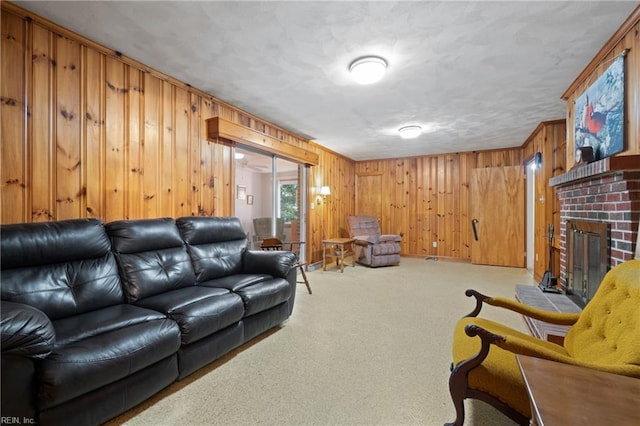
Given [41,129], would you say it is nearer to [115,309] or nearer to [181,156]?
[181,156]

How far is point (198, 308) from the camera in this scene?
191 cm

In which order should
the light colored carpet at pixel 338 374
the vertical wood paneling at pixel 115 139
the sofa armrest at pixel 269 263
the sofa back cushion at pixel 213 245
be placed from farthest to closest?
1. the sofa armrest at pixel 269 263
2. the sofa back cushion at pixel 213 245
3. the vertical wood paneling at pixel 115 139
4. the light colored carpet at pixel 338 374

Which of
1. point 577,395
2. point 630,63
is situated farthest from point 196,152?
point 630,63

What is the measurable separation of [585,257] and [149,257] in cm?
382

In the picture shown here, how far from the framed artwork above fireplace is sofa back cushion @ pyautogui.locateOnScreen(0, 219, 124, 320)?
3.92 meters

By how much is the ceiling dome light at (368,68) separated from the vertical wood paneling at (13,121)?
2.44m

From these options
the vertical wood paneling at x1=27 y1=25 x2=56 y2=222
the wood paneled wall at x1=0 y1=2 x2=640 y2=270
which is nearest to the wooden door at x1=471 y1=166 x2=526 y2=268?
the wood paneled wall at x1=0 y1=2 x2=640 y2=270

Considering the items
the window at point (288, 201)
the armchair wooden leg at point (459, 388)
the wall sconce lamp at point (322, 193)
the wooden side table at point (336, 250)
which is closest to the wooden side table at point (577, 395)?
the armchair wooden leg at point (459, 388)

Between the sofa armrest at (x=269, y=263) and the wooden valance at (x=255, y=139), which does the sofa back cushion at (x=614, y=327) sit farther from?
the wooden valance at (x=255, y=139)

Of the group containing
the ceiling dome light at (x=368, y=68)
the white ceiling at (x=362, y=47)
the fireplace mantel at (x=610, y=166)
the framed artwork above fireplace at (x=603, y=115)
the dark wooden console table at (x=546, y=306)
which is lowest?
the dark wooden console table at (x=546, y=306)

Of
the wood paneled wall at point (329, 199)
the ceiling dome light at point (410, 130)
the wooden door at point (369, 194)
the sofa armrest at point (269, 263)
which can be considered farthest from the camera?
the wooden door at point (369, 194)

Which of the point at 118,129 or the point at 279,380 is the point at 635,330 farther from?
the point at 118,129

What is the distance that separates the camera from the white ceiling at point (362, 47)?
6.13 ft

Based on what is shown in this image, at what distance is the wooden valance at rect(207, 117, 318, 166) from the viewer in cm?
329
